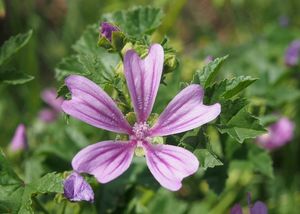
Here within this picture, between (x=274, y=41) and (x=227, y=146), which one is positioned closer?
(x=227, y=146)

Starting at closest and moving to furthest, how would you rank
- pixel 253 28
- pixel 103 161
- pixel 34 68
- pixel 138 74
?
pixel 103 161 → pixel 138 74 → pixel 34 68 → pixel 253 28

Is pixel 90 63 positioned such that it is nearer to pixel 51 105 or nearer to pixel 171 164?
pixel 171 164

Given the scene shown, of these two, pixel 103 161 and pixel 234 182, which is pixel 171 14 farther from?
pixel 103 161

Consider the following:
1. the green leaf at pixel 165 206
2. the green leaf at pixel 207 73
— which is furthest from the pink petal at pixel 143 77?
the green leaf at pixel 165 206

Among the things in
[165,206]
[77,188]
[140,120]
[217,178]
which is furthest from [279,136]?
[77,188]

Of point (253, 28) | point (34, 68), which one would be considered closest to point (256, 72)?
point (253, 28)

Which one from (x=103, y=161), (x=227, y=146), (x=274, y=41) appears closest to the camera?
(x=103, y=161)

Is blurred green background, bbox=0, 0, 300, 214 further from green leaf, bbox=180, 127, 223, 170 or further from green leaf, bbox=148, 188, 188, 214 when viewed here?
green leaf, bbox=180, 127, 223, 170

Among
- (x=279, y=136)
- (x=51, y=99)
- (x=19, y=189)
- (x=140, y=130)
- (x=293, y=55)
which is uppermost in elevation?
(x=140, y=130)
